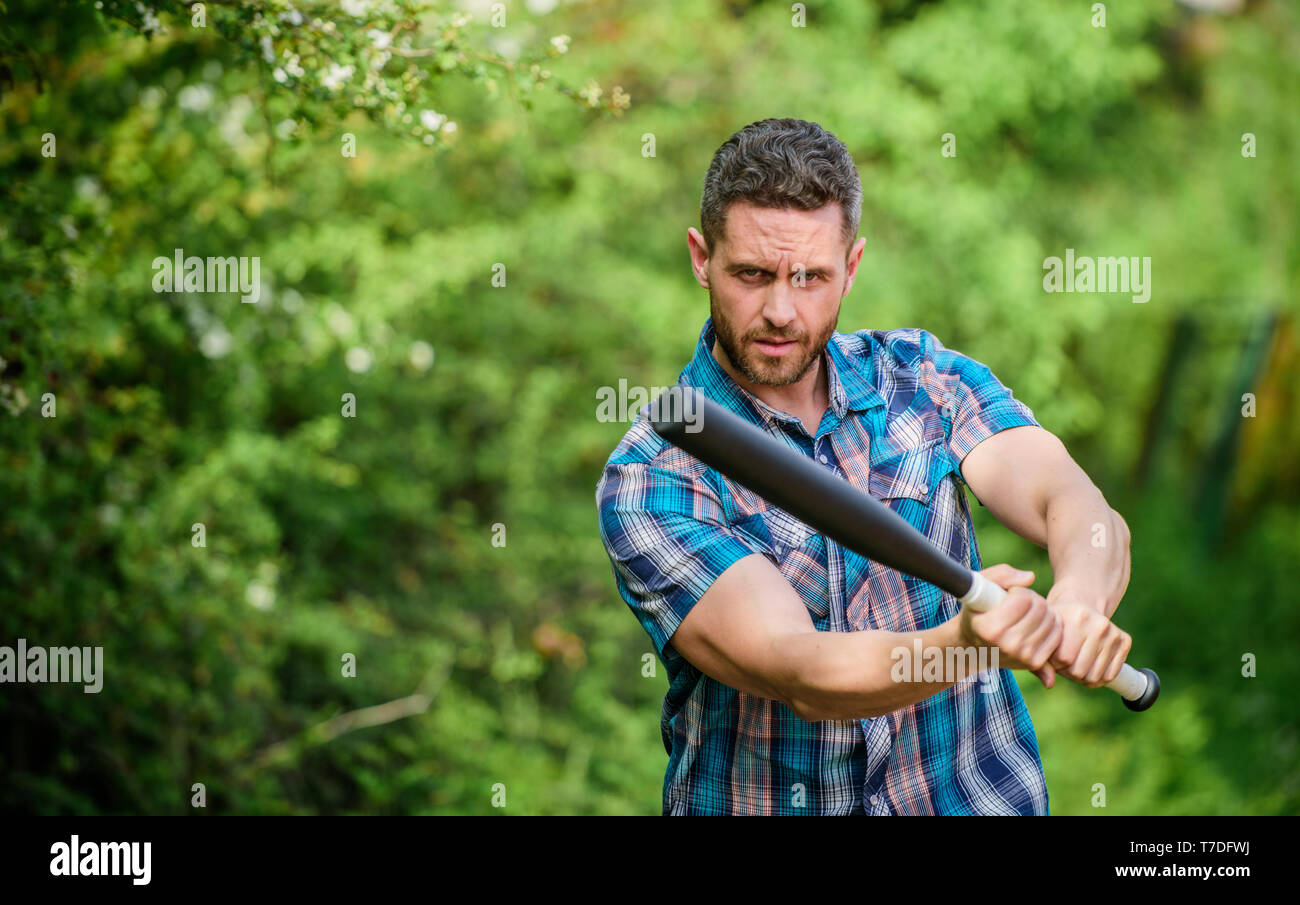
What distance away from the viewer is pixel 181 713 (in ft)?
19.2

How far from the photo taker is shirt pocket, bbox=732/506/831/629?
2.58 metres

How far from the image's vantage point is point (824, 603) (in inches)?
102

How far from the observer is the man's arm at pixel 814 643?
83.8 inches

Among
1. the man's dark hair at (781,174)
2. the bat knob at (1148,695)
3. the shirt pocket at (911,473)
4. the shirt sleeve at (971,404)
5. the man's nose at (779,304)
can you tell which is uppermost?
the man's dark hair at (781,174)

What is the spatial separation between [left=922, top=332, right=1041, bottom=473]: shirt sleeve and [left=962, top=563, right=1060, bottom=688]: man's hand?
1.88 feet

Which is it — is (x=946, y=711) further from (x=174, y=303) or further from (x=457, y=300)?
(x=457, y=300)

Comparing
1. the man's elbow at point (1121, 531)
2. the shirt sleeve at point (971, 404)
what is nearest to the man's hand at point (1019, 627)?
the man's elbow at point (1121, 531)

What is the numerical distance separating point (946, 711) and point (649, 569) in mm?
681

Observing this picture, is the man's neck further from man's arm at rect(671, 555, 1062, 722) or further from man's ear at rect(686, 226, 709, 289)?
man's arm at rect(671, 555, 1062, 722)

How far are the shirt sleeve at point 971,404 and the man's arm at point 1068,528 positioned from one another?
0.02 metres

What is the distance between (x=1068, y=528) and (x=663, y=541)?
0.79m

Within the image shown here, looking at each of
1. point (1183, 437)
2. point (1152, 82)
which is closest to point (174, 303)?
point (1152, 82)

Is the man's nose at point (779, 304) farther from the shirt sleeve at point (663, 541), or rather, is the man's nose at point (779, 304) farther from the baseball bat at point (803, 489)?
the baseball bat at point (803, 489)

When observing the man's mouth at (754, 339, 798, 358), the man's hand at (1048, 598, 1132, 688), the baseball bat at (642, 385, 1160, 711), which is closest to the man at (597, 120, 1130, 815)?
the man's mouth at (754, 339, 798, 358)
